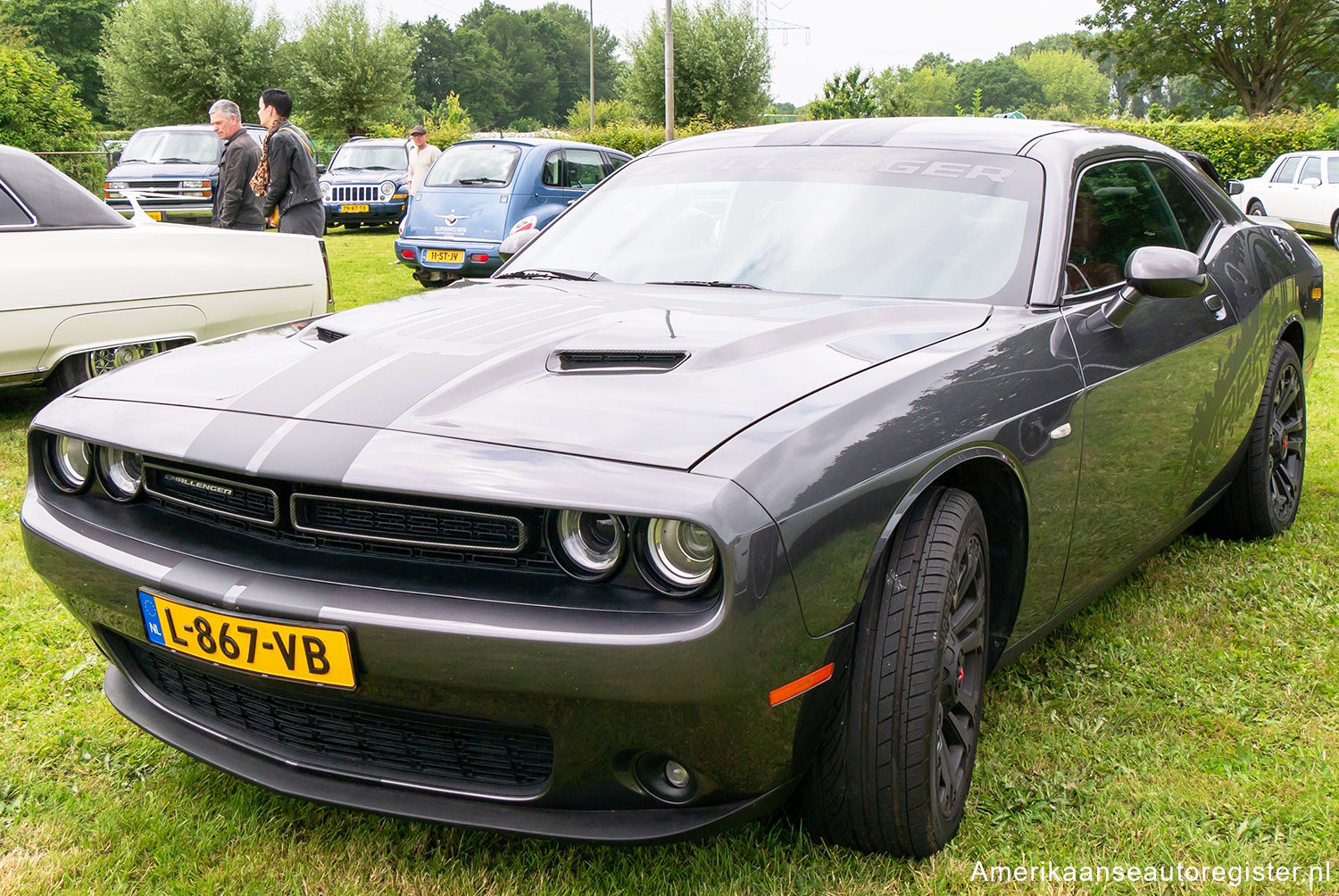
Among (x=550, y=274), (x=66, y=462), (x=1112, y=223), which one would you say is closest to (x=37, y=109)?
(x=550, y=274)

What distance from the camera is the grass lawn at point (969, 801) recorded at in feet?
6.53

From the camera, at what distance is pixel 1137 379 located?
8.70ft

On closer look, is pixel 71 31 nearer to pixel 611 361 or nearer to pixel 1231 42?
pixel 1231 42

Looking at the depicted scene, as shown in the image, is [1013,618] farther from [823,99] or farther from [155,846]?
[823,99]

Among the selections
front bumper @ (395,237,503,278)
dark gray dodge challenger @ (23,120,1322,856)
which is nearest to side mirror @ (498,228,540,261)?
dark gray dodge challenger @ (23,120,1322,856)

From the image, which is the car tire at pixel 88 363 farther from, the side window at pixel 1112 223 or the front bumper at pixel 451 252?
the front bumper at pixel 451 252

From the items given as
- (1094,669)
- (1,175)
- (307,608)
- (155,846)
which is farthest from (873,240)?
(1,175)

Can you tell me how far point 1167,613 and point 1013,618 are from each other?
45.2 inches

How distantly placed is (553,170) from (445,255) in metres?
1.70

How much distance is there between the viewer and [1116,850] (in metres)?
2.07

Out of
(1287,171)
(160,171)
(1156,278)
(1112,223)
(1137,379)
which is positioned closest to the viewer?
(1156,278)

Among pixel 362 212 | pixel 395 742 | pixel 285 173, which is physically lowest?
pixel 362 212

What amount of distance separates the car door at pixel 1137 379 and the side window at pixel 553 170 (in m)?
8.53

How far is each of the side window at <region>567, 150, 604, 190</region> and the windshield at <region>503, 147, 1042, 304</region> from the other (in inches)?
342
